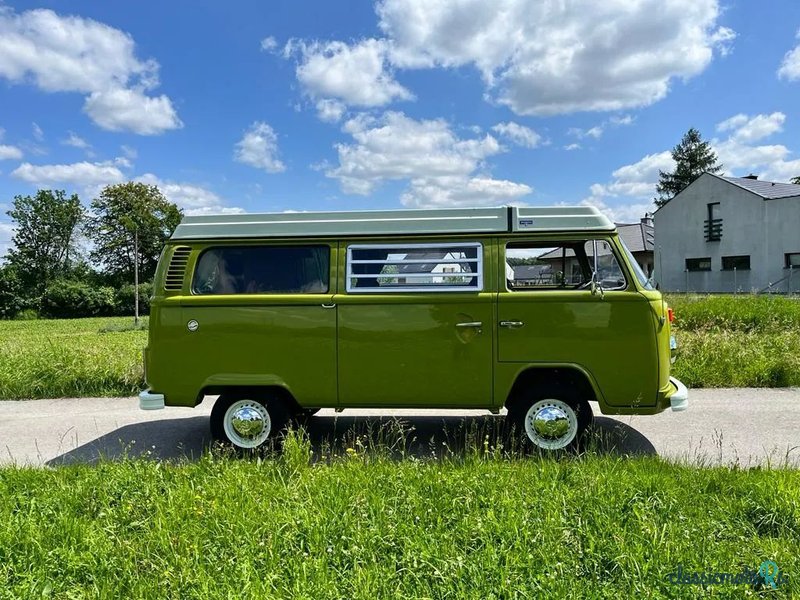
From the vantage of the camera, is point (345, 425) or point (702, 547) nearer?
point (702, 547)

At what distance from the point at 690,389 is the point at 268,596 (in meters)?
7.26

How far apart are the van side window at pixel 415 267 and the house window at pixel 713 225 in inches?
1500

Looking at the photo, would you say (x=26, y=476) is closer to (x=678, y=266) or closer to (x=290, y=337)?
(x=290, y=337)

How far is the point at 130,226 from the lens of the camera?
5966 cm

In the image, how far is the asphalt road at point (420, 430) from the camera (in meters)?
5.28

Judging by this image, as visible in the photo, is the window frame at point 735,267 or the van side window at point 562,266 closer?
the van side window at point 562,266

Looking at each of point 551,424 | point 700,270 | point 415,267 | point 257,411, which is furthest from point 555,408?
point 700,270

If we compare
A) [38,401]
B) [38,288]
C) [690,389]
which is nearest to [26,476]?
[38,401]

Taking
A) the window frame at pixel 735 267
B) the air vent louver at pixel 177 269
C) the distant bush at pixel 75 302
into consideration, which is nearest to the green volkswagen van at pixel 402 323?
the air vent louver at pixel 177 269

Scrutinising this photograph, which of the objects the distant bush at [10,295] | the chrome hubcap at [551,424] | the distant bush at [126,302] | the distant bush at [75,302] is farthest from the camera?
the distant bush at [10,295]

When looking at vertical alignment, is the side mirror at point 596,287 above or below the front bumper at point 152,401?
above

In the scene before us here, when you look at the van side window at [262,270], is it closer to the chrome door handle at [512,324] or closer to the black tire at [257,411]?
the black tire at [257,411]

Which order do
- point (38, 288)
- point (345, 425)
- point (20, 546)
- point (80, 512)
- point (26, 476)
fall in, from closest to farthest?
point (20, 546) < point (80, 512) < point (26, 476) < point (345, 425) < point (38, 288)

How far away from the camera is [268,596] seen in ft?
8.82
